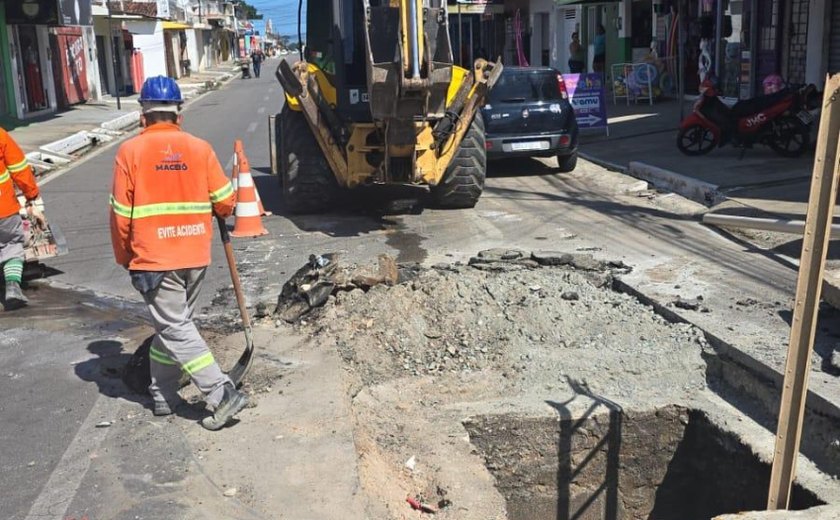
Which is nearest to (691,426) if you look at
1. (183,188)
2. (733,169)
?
(183,188)

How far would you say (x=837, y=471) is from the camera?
498 centimetres

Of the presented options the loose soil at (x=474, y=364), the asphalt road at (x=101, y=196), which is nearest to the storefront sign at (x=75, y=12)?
the asphalt road at (x=101, y=196)

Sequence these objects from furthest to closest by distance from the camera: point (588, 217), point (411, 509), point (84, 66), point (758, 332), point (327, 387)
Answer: point (84, 66)
point (588, 217)
point (758, 332)
point (327, 387)
point (411, 509)

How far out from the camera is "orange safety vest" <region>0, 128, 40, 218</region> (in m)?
7.65

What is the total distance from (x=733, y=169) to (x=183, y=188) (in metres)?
9.89

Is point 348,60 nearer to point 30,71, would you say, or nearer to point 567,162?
point 567,162

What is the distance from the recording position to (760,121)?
13.3m

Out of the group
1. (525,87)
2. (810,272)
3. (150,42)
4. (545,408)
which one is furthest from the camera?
(150,42)

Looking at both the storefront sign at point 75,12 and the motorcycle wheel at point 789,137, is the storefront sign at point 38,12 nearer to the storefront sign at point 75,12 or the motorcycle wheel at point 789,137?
the storefront sign at point 75,12

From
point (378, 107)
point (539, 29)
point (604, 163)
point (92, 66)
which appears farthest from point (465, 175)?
point (92, 66)

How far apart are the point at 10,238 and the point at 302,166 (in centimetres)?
392

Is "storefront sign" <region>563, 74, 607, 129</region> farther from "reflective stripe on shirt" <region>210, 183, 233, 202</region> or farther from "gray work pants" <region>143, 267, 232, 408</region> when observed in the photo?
"gray work pants" <region>143, 267, 232, 408</region>

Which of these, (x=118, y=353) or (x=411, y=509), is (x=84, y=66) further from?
(x=411, y=509)

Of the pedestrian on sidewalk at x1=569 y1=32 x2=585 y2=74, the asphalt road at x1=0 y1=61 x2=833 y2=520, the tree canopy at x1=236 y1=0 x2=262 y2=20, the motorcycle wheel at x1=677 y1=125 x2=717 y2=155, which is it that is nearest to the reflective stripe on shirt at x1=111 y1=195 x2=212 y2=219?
the asphalt road at x1=0 y1=61 x2=833 y2=520
